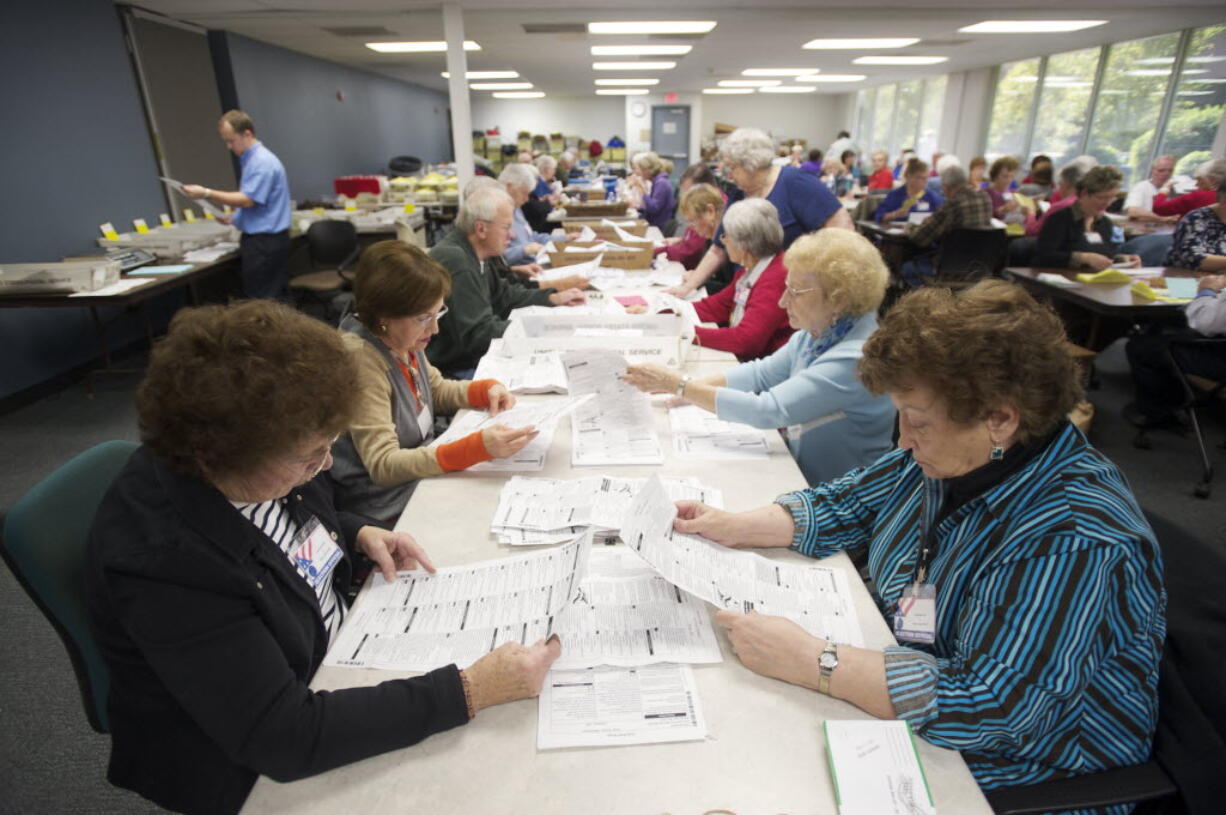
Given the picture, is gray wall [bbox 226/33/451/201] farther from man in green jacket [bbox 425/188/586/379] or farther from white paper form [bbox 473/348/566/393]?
white paper form [bbox 473/348/566/393]

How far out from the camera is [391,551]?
1.27m

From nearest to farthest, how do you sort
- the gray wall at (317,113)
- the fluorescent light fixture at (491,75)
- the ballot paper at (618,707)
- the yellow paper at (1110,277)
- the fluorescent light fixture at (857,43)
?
the ballot paper at (618,707) → the yellow paper at (1110,277) → the gray wall at (317,113) → the fluorescent light fixture at (857,43) → the fluorescent light fixture at (491,75)

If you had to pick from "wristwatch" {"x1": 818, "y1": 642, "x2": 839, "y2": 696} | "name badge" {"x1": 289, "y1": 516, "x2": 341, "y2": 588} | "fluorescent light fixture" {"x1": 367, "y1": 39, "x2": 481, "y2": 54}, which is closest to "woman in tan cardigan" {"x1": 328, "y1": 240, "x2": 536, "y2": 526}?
"name badge" {"x1": 289, "y1": 516, "x2": 341, "y2": 588}

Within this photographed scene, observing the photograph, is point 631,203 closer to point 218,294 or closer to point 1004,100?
point 218,294

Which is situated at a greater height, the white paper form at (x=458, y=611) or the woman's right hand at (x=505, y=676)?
the woman's right hand at (x=505, y=676)

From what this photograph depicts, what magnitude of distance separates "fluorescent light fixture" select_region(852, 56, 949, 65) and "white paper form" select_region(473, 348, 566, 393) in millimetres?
9758

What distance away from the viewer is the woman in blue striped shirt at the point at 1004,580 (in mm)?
855

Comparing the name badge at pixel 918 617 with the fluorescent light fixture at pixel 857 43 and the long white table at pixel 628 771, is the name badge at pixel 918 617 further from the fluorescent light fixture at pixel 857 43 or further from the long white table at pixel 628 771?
the fluorescent light fixture at pixel 857 43

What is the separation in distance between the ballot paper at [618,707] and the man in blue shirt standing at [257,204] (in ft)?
15.9

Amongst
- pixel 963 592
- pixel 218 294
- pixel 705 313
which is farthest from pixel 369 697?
pixel 218 294

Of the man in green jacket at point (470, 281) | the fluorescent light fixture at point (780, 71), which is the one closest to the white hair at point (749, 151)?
the man in green jacket at point (470, 281)

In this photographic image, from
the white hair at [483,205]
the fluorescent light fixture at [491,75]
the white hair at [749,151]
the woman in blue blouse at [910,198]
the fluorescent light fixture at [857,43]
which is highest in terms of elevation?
the fluorescent light fixture at [491,75]

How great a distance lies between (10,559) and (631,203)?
7.37m

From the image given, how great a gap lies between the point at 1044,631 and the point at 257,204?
575 cm
